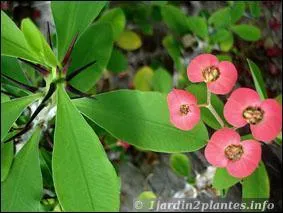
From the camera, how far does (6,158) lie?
70cm

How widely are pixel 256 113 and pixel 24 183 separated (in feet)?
1.30

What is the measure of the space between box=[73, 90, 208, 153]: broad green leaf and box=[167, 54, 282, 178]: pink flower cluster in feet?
0.35

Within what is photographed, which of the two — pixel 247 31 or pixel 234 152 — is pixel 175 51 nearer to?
pixel 247 31

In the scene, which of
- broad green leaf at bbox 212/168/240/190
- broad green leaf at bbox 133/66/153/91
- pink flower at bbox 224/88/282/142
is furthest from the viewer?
broad green leaf at bbox 133/66/153/91

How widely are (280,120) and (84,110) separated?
14.0 inches

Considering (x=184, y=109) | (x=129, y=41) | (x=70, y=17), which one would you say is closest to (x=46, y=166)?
(x=70, y=17)

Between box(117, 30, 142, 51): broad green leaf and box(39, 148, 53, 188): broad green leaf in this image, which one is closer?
box(39, 148, 53, 188): broad green leaf

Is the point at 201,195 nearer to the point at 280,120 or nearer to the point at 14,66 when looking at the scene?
the point at 14,66

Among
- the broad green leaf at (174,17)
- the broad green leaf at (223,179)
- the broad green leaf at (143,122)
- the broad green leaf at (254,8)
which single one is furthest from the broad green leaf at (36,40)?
the broad green leaf at (254,8)

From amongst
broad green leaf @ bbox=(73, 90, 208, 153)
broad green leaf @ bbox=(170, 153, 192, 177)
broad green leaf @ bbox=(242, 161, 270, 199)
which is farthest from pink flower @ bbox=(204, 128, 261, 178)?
broad green leaf @ bbox=(170, 153, 192, 177)

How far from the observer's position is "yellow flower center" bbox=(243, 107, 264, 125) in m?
0.51

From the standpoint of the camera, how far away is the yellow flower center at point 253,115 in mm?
509

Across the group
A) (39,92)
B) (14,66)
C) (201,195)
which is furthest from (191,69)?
(201,195)

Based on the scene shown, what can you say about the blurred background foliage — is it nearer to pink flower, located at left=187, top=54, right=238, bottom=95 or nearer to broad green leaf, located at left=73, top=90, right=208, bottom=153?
broad green leaf, located at left=73, top=90, right=208, bottom=153
